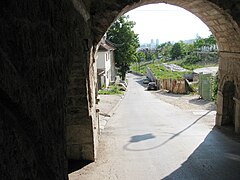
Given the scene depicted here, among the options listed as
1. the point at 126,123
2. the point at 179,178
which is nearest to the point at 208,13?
the point at 179,178

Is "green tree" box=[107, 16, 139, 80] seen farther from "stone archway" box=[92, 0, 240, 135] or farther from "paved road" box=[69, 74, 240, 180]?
"stone archway" box=[92, 0, 240, 135]

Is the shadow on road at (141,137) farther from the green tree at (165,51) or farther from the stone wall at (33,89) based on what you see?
the green tree at (165,51)

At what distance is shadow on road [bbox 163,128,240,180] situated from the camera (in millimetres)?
5941

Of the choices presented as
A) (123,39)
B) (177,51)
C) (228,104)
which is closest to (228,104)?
(228,104)

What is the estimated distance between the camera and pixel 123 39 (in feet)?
105

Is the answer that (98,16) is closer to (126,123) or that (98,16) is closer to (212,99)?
(126,123)

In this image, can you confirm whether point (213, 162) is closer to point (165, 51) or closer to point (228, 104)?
point (228, 104)

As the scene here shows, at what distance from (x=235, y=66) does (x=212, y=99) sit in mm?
9007

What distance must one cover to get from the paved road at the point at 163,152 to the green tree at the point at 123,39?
21912 mm

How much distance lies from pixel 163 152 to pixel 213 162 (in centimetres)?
133

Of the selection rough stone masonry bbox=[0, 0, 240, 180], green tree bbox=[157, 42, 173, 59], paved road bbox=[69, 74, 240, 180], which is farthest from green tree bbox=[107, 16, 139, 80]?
green tree bbox=[157, 42, 173, 59]

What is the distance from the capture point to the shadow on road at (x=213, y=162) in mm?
5941

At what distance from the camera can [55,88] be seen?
8.58ft

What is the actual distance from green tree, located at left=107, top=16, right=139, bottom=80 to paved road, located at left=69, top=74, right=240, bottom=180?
21912 mm
